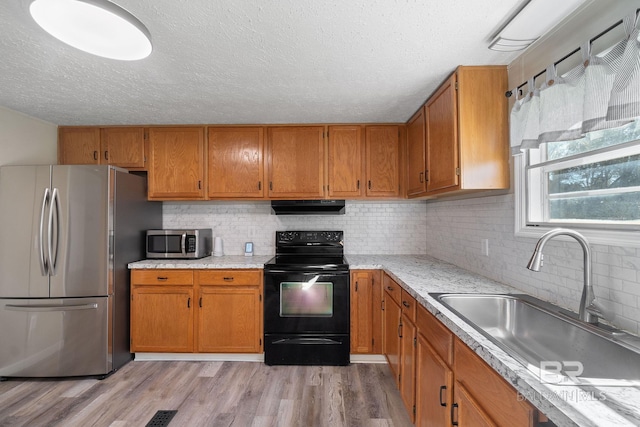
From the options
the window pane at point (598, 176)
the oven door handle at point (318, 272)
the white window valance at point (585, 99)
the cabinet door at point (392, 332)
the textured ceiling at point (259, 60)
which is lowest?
the cabinet door at point (392, 332)

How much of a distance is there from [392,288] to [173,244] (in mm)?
2121

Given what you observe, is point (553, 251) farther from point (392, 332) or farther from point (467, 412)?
point (392, 332)

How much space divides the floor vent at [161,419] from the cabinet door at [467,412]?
5.79 ft

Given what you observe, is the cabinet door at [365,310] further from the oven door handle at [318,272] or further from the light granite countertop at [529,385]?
the light granite countertop at [529,385]

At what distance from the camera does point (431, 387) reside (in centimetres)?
148

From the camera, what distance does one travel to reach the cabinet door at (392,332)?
2.14m

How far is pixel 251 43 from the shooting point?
1.58 metres

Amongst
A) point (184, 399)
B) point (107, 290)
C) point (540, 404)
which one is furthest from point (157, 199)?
point (540, 404)

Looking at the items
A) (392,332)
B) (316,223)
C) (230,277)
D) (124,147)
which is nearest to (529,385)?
(392,332)

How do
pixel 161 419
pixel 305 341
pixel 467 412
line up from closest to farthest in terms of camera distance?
pixel 467 412
pixel 161 419
pixel 305 341

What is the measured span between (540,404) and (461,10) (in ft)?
5.01

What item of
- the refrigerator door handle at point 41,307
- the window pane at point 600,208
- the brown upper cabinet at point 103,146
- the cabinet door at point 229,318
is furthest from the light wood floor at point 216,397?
the brown upper cabinet at point 103,146

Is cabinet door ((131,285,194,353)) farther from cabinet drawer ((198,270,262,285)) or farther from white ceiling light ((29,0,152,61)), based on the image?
white ceiling light ((29,0,152,61))

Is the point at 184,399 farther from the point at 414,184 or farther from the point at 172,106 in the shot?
the point at 414,184
